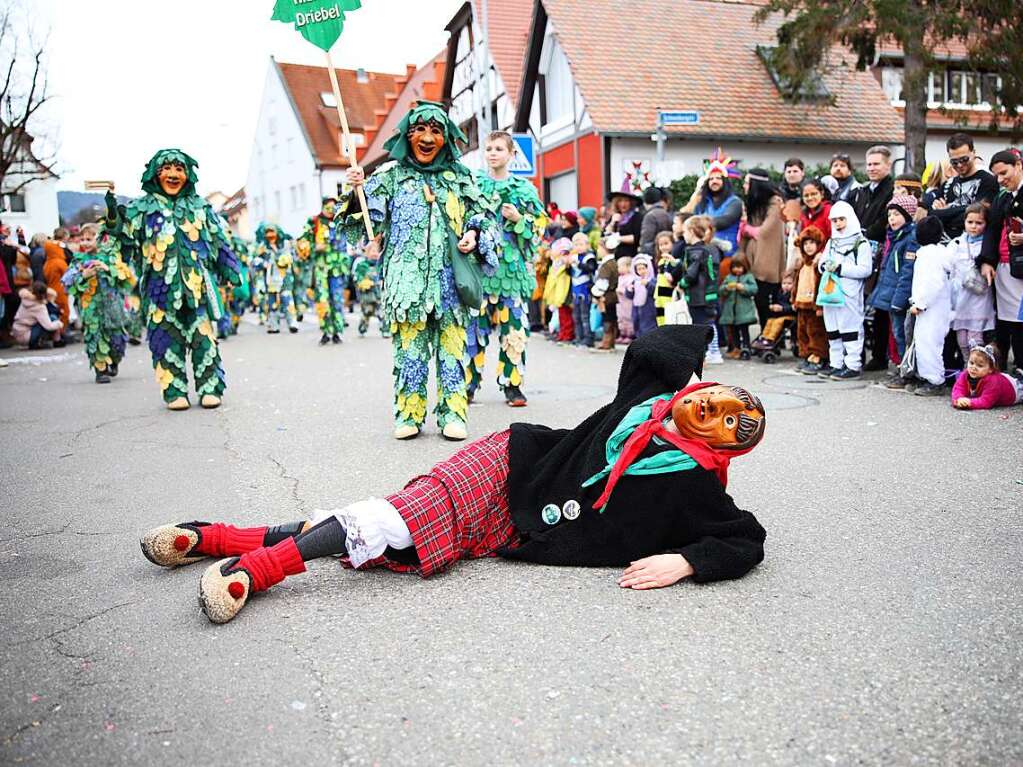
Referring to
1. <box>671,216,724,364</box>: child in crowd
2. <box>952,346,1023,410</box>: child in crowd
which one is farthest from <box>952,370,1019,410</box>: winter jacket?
<box>671,216,724,364</box>: child in crowd

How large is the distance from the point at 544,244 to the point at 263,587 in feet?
36.9

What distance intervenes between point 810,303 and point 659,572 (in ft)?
20.7

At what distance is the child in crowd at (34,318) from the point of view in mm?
15281

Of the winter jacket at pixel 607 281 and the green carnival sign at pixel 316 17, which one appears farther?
the winter jacket at pixel 607 281

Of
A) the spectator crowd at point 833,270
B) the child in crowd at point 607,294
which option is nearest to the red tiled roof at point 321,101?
the spectator crowd at point 833,270

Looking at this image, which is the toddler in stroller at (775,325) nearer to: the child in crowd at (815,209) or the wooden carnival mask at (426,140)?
the child in crowd at (815,209)

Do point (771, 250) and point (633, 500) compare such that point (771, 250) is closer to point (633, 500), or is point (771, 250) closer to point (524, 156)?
point (524, 156)

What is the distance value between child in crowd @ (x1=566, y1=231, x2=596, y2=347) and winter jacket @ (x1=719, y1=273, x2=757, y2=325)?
8.51 ft

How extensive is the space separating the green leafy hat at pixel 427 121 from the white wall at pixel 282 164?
127 ft

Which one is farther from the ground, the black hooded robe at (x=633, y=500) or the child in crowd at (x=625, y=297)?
the child in crowd at (x=625, y=297)

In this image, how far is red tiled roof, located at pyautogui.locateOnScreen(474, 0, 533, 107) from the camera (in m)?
28.9

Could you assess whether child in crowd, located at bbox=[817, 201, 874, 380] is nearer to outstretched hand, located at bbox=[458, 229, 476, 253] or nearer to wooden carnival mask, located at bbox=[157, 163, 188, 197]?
outstretched hand, located at bbox=[458, 229, 476, 253]

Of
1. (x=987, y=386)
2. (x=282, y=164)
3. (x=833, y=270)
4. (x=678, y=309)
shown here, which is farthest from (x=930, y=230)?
(x=282, y=164)

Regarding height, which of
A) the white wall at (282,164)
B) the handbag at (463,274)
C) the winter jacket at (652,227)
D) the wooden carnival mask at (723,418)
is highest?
the white wall at (282,164)
